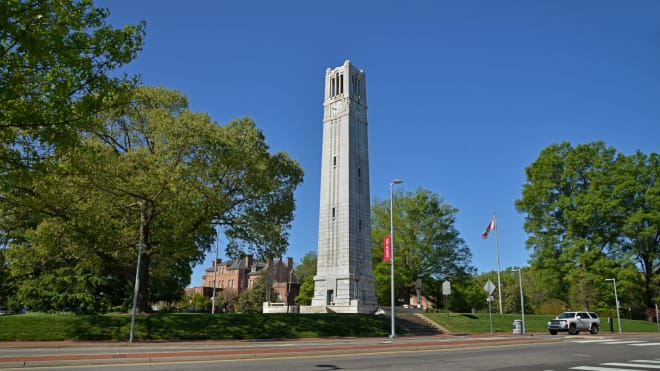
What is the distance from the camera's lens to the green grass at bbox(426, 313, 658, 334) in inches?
1451

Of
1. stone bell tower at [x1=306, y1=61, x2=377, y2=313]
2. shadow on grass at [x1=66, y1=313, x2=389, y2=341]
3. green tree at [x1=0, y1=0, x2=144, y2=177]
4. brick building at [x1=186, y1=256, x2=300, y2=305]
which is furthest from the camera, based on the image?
brick building at [x1=186, y1=256, x2=300, y2=305]

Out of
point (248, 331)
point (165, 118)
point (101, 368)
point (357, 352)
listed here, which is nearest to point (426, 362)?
point (357, 352)

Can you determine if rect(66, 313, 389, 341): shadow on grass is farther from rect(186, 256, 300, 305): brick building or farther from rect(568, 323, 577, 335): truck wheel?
rect(186, 256, 300, 305): brick building

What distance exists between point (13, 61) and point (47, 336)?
16853 mm

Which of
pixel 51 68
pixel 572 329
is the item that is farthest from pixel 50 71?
pixel 572 329

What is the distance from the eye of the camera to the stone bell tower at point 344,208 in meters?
42.4

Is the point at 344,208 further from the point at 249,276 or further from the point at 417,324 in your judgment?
the point at 249,276

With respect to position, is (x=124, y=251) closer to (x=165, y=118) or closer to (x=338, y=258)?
(x=165, y=118)

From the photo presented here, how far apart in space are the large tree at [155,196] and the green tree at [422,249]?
25.7 metres

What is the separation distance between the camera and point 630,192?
4575 cm

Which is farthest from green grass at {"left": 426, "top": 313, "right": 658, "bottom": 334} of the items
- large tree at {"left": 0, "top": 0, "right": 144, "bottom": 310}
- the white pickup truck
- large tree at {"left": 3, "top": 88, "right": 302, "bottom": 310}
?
large tree at {"left": 0, "top": 0, "right": 144, "bottom": 310}

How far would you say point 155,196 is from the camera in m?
26.2

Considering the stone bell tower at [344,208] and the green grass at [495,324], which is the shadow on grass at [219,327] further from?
the stone bell tower at [344,208]

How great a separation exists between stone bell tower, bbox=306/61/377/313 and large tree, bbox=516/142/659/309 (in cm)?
A: 1831
